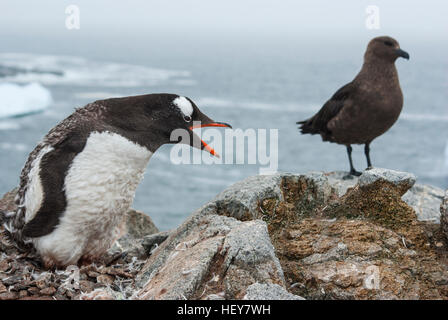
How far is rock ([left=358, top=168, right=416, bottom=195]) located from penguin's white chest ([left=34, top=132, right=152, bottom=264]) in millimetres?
2255

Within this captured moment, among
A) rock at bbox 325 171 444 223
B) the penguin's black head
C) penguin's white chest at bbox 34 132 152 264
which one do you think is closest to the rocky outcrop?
penguin's white chest at bbox 34 132 152 264

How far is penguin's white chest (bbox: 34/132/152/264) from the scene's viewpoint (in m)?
5.49

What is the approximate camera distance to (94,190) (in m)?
5.50

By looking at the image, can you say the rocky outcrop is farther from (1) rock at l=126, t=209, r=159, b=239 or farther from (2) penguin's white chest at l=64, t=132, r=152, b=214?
(1) rock at l=126, t=209, r=159, b=239

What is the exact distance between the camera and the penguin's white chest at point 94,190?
5486 mm

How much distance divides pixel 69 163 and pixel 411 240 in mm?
3412

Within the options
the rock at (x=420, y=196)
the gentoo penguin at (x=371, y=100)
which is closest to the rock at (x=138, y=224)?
the rock at (x=420, y=196)

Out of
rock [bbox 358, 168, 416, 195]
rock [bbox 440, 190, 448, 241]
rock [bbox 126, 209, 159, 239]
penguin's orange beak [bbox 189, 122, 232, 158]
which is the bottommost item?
rock [bbox 126, 209, 159, 239]

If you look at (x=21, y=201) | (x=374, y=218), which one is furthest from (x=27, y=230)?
(x=374, y=218)

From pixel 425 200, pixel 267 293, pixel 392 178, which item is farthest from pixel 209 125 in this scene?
pixel 425 200

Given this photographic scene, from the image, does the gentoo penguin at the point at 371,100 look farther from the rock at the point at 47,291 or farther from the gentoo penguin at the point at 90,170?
the rock at the point at 47,291

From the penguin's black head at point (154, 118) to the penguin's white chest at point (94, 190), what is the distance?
0.55 feet

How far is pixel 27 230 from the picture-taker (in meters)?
5.72
